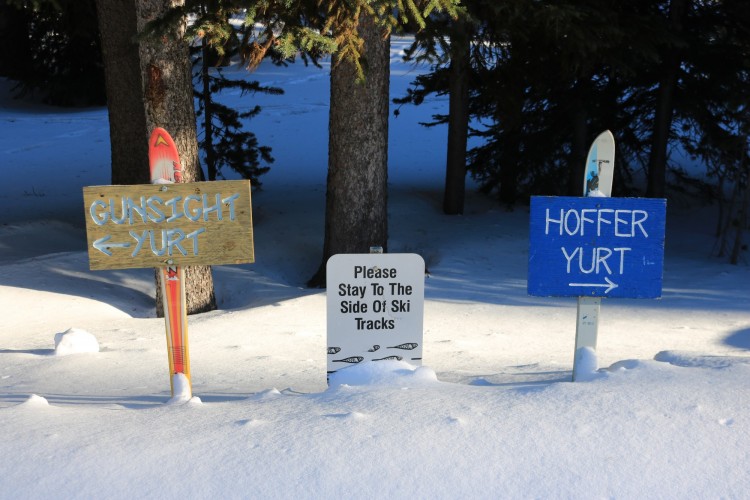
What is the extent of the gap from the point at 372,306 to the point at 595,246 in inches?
46.7

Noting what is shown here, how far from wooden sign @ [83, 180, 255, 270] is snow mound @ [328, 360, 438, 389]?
0.85m

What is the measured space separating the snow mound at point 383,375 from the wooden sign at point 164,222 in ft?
2.78

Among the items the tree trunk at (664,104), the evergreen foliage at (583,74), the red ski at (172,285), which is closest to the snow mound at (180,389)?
the red ski at (172,285)

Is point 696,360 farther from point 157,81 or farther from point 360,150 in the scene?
point 157,81

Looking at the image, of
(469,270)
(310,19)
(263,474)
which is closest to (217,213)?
(263,474)

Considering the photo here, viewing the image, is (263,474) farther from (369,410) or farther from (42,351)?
(42,351)

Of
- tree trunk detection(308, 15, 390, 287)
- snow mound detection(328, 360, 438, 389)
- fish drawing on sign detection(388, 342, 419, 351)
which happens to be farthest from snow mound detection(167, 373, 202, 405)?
tree trunk detection(308, 15, 390, 287)

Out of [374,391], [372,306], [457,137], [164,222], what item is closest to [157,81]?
[164,222]

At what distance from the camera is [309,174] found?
17.3 m

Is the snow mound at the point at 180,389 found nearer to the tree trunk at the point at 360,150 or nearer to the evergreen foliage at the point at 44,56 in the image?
the tree trunk at the point at 360,150

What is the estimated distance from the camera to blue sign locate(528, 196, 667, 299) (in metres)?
4.18

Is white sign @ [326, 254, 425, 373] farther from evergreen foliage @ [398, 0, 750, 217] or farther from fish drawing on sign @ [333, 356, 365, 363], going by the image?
evergreen foliage @ [398, 0, 750, 217]

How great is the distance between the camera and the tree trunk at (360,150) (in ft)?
27.9

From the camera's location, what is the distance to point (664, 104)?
11.6m
